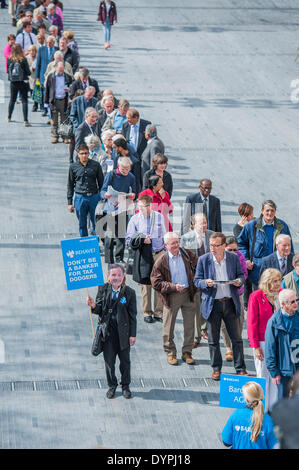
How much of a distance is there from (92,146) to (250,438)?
7605 millimetres

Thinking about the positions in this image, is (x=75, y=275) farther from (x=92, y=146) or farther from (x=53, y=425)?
(x=92, y=146)

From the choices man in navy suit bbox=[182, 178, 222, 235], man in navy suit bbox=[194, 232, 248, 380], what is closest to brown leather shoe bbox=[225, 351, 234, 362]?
man in navy suit bbox=[194, 232, 248, 380]

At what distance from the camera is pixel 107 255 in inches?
529

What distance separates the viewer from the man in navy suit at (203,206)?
12.0 metres

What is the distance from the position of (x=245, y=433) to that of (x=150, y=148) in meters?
7.81

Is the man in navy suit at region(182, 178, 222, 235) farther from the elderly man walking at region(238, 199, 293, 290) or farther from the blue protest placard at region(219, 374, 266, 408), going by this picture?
the blue protest placard at region(219, 374, 266, 408)

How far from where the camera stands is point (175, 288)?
34.6ft

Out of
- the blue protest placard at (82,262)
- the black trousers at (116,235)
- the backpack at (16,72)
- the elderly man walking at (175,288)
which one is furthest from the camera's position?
the backpack at (16,72)

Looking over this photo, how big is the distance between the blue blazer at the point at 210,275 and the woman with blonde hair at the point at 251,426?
2.95 meters

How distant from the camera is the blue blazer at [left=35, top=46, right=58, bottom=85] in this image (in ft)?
65.9

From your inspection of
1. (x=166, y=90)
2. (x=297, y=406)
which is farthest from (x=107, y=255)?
(x=166, y=90)

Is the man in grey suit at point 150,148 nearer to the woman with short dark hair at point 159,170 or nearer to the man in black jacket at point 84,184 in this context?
the woman with short dark hair at point 159,170

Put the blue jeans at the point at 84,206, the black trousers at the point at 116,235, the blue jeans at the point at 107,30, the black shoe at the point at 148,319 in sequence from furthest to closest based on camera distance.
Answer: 1. the blue jeans at the point at 107,30
2. the blue jeans at the point at 84,206
3. the black trousers at the point at 116,235
4. the black shoe at the point at 148,319

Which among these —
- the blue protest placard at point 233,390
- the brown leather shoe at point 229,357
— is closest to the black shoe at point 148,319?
the brown leather shoe at point 229,357
